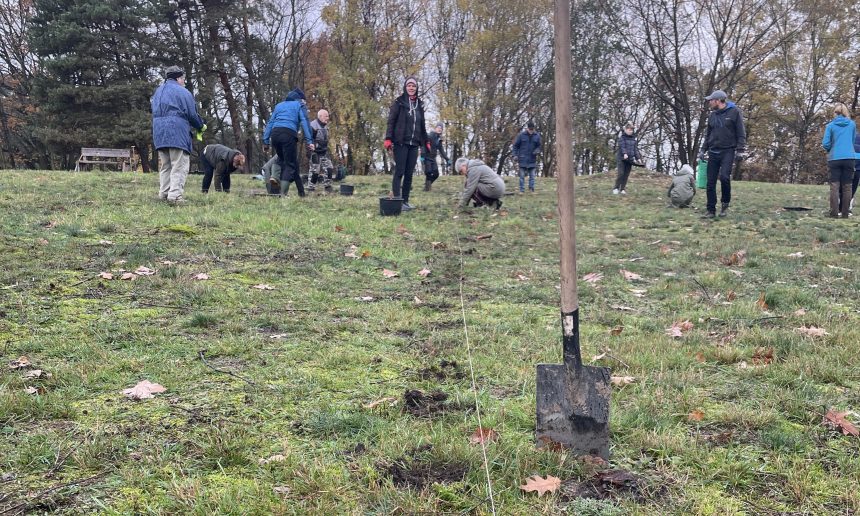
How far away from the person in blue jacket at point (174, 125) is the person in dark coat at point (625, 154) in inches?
379

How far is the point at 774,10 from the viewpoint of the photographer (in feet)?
66.7

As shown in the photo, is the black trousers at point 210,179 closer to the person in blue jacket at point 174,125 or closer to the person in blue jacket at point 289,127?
the person in blue jacket at point 289,127

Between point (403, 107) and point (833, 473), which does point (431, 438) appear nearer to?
point (833, 473)

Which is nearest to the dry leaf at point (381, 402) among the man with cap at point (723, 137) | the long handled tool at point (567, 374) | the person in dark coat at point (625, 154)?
the long handled tool at point (567, 374)

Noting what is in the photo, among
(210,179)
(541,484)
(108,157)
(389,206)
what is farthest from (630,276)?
(108,157)

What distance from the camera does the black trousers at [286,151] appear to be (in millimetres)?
9789

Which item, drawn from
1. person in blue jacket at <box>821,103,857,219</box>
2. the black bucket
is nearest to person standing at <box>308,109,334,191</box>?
the black bucket

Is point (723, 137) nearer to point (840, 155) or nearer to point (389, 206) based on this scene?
point (840, 155)

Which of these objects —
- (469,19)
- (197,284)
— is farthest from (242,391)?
(469,19)

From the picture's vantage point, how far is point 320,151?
12719 millimetres

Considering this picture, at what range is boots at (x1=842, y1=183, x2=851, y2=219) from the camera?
9.53 metres

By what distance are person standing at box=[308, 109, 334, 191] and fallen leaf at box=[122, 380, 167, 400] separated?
10042mm

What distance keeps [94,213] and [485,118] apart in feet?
80.3

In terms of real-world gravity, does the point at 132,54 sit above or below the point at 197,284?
above
